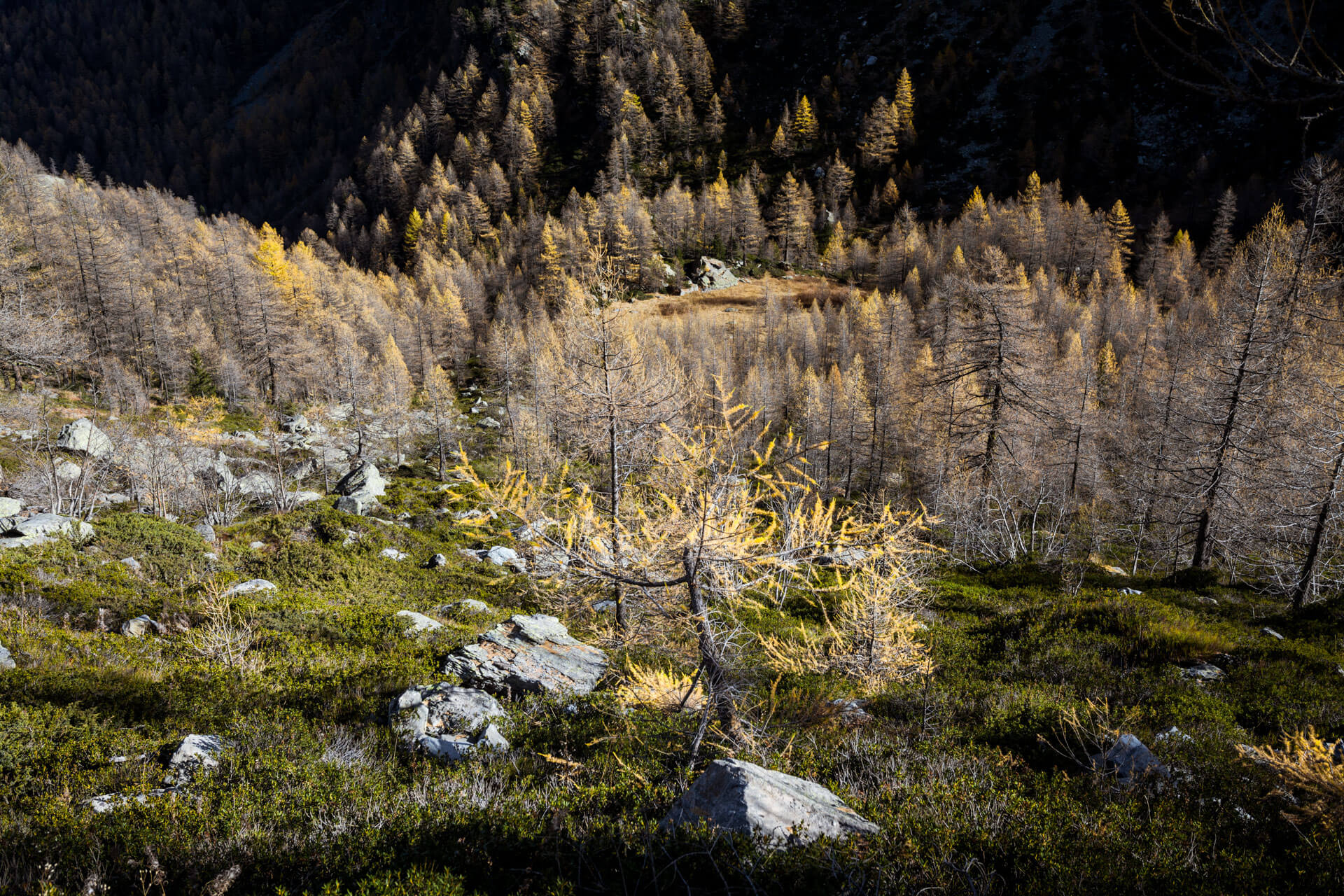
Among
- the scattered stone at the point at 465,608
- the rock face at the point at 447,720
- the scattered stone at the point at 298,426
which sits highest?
the rock face at the point at 447,720

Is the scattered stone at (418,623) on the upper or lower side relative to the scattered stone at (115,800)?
lower

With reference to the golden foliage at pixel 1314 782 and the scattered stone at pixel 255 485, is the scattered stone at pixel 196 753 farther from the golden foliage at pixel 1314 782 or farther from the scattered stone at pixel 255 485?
the scattered stone at pixel 255 485

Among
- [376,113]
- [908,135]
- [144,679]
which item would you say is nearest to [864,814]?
[144,679]

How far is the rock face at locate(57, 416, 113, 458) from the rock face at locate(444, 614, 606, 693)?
29149mm

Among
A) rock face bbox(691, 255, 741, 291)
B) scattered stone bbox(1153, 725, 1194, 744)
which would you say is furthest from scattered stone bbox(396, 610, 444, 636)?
rock face bbox(691, 255, 741, 291)

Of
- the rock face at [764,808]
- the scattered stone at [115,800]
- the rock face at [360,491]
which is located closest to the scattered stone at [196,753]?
the scattered stone at [115,800]

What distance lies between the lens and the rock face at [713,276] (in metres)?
80.6

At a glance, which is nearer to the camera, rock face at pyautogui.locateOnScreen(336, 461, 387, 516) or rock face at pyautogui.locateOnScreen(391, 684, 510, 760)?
rock face at pyautogui.locateOnScreen(391, 684, 510, 760)

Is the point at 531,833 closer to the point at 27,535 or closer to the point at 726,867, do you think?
the point at 726,867

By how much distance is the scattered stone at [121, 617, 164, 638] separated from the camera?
9.15 m

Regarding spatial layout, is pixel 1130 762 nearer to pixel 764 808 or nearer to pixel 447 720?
pixel 764 808

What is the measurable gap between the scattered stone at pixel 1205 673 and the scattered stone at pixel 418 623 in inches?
504

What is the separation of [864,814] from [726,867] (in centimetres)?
159

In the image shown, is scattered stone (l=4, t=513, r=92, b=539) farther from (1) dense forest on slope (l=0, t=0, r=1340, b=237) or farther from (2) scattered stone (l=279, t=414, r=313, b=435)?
(1) dense forest on slope (l=0, t=0, r=1340, b=237)
